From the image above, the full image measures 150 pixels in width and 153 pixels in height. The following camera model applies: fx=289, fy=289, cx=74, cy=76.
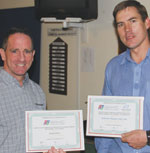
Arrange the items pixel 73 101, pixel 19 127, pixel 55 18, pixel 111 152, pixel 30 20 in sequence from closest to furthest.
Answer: pixel 19 127 < pixel 111 152 < pixel 55 18 < pixel 73 101 < pixel 30 20

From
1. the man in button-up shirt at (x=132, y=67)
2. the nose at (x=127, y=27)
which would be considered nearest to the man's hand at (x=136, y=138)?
the man in button-up shirt at (x=132, y=67)

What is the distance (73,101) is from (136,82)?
1.99 meters

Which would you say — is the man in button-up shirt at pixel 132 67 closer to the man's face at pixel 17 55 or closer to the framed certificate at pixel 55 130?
the framed certificate at pixel 55 130

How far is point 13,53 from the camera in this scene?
2045 mm

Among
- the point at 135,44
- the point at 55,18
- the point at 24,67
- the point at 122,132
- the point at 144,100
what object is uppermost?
the point at 55,18

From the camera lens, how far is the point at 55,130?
2.05 metres

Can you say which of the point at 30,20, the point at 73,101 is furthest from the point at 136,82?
the point at 30,20

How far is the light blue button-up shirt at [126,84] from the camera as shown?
6.54 ft

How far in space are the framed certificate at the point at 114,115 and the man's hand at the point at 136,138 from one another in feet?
0.14

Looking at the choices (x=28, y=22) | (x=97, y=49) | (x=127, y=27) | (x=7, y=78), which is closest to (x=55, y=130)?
(x=7, y=78)

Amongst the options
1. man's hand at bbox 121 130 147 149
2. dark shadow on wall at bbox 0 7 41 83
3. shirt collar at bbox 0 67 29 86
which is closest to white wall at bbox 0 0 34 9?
dark shadow on wall at bbox 0 7 41 83

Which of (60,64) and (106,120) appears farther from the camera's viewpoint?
(60,64)

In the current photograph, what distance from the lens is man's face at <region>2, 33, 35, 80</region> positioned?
2027 mm

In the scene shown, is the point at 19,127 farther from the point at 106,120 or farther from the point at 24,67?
the point at 106,120
